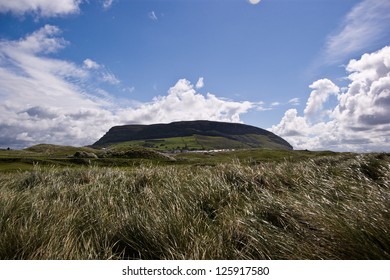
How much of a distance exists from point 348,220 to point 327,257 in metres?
0.62

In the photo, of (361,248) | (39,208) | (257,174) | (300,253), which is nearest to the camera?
(361,248)

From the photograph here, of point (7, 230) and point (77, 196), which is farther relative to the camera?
point (77, 196)

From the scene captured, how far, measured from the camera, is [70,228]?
222 inches

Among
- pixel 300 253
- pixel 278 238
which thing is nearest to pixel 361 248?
pixel 300 253

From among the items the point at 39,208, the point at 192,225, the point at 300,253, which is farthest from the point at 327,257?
the point at 39,208

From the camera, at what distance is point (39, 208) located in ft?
21.9

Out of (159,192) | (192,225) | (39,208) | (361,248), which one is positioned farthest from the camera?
(159,192)

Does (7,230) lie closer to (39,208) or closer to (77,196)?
(39,208)

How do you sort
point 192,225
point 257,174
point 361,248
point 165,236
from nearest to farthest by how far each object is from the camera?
1. point 361,248
2. point 165,236
3. point 192,225
4. point 257,174

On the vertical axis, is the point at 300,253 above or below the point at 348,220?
below

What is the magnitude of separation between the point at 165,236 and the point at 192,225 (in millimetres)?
654

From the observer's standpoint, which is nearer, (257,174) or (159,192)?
(159,192)

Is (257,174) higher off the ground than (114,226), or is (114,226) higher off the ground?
(257,174)
